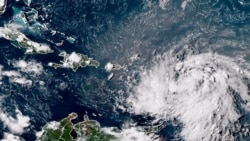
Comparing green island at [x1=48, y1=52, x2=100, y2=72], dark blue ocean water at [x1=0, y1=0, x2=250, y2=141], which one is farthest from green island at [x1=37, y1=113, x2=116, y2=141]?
green island at [x1=48, y1=52, x2=100, y2=72]

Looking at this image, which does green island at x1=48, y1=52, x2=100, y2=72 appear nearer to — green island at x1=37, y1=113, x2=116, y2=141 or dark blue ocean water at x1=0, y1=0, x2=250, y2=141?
dark blue ocean water at x1=0, y1=0, x2=250, y2=141

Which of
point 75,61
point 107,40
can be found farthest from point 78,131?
point 107,40

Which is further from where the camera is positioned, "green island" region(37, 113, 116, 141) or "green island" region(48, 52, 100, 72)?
"green island" region(48, 52, 100, 72)

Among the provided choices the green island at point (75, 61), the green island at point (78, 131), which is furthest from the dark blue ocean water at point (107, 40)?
the green island at point (78, 131)

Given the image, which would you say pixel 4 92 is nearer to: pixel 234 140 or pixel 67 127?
pixel 67 127

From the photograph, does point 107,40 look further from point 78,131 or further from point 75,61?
point 78,131

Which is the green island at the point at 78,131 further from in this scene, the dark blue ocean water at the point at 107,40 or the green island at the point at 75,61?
the green island at the point at 75,61

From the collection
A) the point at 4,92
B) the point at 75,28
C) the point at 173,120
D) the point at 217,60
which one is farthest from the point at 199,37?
the point at 4,92
